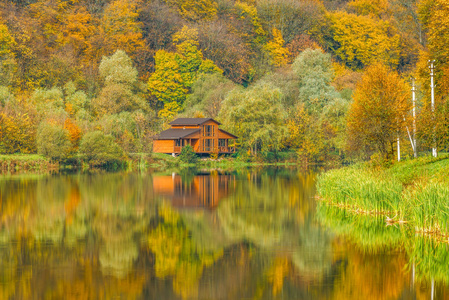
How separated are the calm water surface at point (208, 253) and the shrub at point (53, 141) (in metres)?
33.5

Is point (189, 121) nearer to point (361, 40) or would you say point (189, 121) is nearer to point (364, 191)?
point (361, 40)

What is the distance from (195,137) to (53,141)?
68.0 ft

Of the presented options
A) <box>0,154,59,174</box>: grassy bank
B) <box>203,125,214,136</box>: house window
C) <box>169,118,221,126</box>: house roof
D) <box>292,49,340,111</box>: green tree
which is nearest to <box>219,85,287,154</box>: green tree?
<box>203,125,214,136</box>: house window

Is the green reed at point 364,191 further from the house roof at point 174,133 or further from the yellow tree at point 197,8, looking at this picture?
the yellow tree at point 197,8

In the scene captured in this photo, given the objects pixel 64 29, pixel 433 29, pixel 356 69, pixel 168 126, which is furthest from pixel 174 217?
pixel 356 69

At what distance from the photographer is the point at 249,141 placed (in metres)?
77.2

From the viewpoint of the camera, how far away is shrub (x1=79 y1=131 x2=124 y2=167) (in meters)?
68.3

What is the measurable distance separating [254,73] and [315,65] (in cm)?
2370

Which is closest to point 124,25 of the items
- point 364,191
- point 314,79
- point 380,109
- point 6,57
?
point 6,57

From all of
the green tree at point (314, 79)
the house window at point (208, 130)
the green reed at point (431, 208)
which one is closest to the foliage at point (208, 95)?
the house window at point (208, 130)

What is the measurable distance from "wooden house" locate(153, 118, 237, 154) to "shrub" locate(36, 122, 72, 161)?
1527 centimetres

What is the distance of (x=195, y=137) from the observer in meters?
79.5

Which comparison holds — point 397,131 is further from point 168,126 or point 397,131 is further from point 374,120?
point 168,126

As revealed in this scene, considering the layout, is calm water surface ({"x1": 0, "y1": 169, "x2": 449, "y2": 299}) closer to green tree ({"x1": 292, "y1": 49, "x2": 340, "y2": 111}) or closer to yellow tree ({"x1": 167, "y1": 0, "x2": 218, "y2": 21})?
green tree ({"x1": 292, "y1": 49, "x2": 340, "y2": 111})
